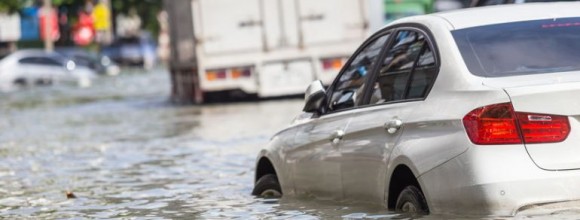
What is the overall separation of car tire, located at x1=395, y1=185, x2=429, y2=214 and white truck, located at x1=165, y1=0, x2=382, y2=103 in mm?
18434

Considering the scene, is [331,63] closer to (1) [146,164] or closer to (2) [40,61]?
(1) [146,164]

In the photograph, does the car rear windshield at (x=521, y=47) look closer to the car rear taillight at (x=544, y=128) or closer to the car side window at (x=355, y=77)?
the car rear taillight at (x=544, y=128)

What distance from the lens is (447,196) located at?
285 inches

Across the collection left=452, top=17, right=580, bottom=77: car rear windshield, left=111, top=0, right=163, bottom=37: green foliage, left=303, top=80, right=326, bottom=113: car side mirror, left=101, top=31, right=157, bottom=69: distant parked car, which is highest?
left=111, top=0, right=163, bottom=37: green foliage

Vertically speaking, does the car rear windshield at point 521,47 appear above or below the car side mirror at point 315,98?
above

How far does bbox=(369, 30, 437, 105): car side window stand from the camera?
7.80m

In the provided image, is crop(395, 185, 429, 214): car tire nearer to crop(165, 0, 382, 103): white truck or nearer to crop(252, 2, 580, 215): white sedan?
crop(252, 2, 580, 215): white sedan

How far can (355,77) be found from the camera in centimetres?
887

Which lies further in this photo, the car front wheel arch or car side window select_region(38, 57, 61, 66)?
car side window select_region(38, 57, 61, 66)

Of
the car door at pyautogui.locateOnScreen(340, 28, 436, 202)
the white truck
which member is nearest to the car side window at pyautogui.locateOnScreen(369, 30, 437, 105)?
the car door at pyautogui.locateOnScreen(340, 28, 436, 202)

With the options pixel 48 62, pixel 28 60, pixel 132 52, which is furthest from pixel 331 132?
pixel 132 52

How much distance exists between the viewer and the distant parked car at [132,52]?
262ft

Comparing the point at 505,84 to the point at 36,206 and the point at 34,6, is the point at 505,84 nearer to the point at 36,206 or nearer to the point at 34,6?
the point at 36,206

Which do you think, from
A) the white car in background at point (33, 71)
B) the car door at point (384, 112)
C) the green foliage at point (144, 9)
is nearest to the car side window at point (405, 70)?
the car door at point (384, 112)
